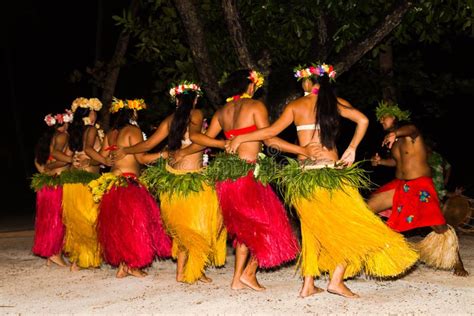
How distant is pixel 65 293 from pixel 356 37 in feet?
11.4

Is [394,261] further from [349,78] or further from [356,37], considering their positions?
[349,78]

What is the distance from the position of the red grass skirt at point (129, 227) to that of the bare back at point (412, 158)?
6.81 ft

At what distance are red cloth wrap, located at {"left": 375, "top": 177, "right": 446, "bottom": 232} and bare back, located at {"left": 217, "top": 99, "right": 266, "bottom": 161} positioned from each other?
152 centimetres

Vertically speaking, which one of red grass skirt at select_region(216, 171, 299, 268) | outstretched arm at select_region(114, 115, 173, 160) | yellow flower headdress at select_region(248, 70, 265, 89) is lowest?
red grass skirt at select_region(216, 171, 299, 268)

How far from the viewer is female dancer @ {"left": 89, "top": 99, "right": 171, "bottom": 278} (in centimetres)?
584

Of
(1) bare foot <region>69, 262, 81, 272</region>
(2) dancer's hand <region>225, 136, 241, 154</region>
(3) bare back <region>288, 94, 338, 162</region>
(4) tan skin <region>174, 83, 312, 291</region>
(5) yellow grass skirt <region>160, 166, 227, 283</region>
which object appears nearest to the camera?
(3) bare back <region>288, 94, 338, 162</region>

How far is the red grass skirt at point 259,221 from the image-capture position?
5.09 metres

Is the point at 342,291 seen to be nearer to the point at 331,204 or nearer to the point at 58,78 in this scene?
the point at 331,204

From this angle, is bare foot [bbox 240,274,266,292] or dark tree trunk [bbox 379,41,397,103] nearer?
bare foot [bbox 240,274,266,292]

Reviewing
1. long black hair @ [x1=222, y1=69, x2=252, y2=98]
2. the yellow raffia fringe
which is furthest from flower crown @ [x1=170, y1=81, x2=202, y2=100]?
the yellow raffia fringe

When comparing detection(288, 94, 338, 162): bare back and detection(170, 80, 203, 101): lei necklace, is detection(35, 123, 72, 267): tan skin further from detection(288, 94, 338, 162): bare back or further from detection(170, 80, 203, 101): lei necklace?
detection(288, 94, 338, 162): bare back

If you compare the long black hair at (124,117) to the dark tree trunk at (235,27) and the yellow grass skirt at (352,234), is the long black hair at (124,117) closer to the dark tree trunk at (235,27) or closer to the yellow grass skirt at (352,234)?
the dark tree trunk at (235,27)

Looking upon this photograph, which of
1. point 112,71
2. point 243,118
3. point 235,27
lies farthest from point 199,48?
point 112,71

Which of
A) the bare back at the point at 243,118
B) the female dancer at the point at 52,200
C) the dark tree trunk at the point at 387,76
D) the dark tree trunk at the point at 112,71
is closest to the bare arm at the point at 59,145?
the female dancer at the point at 52,200
